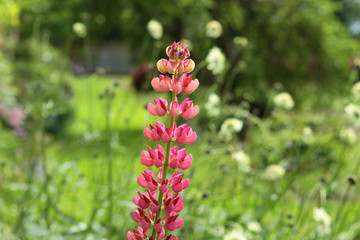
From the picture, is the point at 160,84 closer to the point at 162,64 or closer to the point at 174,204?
the point at 162,64

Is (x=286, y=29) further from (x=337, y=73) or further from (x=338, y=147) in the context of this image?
(x=338, y=147)

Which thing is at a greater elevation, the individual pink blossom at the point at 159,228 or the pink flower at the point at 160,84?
the pink flower at the point at 160,84

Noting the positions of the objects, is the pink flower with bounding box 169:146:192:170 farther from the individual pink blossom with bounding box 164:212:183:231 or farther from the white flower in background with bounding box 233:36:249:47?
the white flower in background with bounding box 233:36:249:47

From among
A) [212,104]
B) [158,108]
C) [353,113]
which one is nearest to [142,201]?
[158,108]

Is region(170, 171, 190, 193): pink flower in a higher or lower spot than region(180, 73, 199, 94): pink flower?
lower

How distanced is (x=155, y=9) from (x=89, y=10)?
1.63 meters

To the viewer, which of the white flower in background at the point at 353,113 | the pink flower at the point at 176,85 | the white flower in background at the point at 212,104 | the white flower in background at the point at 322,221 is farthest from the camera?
the white flower in background at the point at 212,104

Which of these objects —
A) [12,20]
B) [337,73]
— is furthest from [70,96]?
[337,73]

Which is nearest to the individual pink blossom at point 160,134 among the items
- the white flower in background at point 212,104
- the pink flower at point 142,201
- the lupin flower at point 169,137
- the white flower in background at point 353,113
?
the lupin flower at point 169,137

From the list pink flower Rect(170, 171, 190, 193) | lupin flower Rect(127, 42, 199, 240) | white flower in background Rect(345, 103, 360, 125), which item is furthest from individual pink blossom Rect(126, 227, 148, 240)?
white flower in background Rect(345, 103, 360, 125)

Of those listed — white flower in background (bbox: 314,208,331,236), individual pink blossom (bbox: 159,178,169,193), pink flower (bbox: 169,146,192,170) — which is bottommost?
white flower in background (bbox: 314,208,331,236)

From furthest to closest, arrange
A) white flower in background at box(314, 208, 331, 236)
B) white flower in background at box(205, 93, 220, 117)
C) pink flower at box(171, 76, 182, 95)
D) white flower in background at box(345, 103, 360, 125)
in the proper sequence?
white flower in background at box(205, 93, 220, 117) < white flower in background at box(345, 103, 360, 125) < white flower in background at box(314, 208, 331, 236) < pink flower at box(171, 76, 182, 95)

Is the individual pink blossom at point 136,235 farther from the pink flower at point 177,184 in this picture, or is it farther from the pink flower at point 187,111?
Answer: the pink flower at point 187,111

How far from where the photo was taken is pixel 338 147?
647cm
